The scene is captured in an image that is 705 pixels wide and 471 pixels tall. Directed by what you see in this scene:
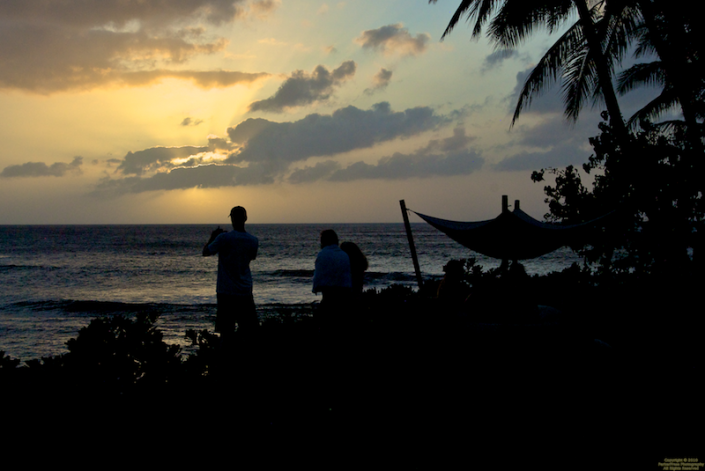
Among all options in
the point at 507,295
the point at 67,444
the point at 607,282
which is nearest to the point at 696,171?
the point at 607,282

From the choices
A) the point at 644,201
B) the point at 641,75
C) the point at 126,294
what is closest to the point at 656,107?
the point at 641,75

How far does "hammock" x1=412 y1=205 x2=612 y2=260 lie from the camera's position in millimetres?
6022

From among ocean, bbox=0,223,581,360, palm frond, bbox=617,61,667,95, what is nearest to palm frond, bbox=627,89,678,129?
palm frond, bbox=617,61,667,95

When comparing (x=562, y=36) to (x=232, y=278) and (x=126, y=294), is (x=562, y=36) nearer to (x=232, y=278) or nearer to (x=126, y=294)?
(x=232, y=278)

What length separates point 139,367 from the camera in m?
3.87

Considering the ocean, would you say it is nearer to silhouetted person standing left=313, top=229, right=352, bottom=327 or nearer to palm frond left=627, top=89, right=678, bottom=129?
silhouetted person standing left=313, top=229, right=352, bottom=327

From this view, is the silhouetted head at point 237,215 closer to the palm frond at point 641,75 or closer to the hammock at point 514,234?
the hammock at point 514,234

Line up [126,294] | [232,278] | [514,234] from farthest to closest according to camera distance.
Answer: [126,294]
[514,234]
[232,278]

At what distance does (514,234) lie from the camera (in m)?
6.20

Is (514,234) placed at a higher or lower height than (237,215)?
lower

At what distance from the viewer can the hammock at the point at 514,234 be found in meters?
6.02

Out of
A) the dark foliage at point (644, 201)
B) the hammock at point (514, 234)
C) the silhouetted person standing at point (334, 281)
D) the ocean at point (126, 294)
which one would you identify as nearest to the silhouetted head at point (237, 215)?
the silhouetted person standing at point (334, 281)

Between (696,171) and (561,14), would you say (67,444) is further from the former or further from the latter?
(561,14)

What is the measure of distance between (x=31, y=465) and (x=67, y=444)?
0.20m
